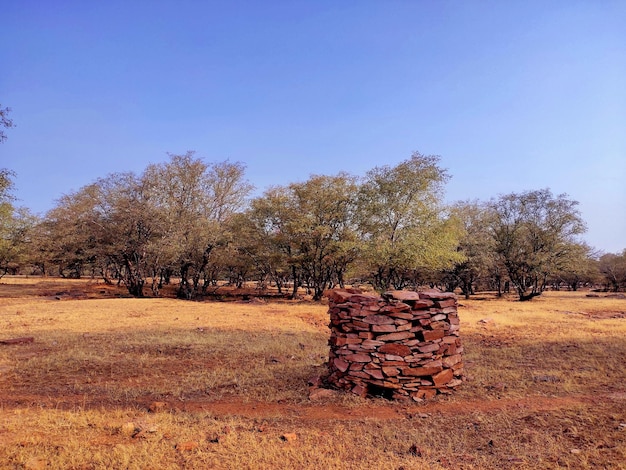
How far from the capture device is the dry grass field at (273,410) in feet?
17.3

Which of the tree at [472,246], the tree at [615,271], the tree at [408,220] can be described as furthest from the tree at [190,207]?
the tree at [615,271]

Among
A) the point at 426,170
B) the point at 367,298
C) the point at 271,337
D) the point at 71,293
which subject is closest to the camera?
the point at 367,298

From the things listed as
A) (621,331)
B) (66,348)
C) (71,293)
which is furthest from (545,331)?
(71,293)

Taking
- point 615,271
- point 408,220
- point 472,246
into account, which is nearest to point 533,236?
point 472,246

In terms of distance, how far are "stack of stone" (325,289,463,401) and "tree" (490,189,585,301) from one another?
35508 mm

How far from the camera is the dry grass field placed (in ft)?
17.3

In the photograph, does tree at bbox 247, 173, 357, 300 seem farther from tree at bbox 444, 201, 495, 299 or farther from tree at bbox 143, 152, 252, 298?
tree at bbox 444, 201, 495, 299

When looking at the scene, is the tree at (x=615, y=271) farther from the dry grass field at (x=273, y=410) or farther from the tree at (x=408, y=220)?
the dry grass field at (x=273, y=410)

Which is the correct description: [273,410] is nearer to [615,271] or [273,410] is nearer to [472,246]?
[472,246]

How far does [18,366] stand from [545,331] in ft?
63.9

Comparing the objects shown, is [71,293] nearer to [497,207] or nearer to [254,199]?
[254,199]

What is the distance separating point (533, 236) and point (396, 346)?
126ft

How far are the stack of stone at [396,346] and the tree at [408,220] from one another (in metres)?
19.2

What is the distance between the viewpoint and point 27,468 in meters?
4.72
